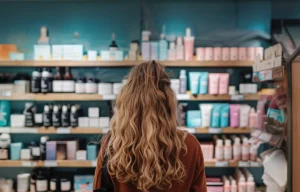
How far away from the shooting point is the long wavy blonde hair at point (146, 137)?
1.51m

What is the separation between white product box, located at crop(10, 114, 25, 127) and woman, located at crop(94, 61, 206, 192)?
2605mm

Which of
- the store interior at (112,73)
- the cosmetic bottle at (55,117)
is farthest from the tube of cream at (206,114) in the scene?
the cosmetic bottle at (55,117)

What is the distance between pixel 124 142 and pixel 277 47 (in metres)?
1.40

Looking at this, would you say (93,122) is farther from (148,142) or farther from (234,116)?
(148,142)

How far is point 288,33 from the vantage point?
153 inches

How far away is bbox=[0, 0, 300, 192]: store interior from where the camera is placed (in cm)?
385

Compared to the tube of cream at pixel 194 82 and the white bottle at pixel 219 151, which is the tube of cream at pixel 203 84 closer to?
the tube of cream at pixel 194 82

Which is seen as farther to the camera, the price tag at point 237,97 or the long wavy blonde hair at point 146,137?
the price tag at point 237,97

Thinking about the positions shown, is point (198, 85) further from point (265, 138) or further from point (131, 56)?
point (265, 138)

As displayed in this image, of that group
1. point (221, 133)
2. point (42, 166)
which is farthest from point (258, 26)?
point (42, 166)

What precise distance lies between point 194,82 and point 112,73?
97 cm

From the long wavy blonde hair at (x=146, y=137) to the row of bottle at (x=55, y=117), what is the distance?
2403mm

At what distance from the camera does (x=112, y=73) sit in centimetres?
407

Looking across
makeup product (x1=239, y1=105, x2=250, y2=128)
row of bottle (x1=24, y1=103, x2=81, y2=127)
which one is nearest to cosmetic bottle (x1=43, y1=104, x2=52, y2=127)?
row of bottle (x1=24, y1=103, x2=81, y2=127)
